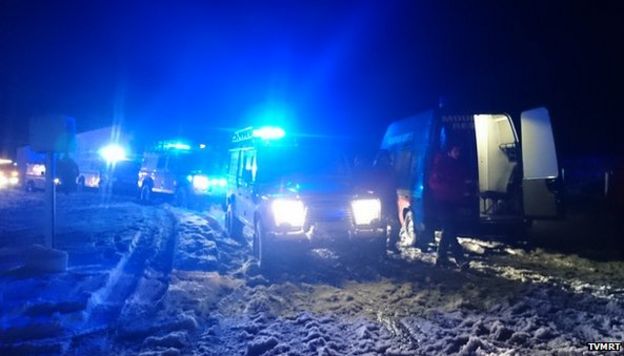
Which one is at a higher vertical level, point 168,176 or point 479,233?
point 168,176

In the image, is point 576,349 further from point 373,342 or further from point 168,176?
point 168,176

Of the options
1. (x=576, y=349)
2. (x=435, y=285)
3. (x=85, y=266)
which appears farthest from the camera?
(x=85, y=266)

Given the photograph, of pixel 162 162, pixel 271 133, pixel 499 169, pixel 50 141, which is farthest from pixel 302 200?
pixel 162 162

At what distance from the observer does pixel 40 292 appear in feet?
19.2

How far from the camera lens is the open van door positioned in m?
8.34

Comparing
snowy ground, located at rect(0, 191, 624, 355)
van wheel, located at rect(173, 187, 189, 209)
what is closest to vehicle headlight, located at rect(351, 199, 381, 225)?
snowy ground, located at rect(0, 191, 624, 355)

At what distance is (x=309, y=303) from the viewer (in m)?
6.31

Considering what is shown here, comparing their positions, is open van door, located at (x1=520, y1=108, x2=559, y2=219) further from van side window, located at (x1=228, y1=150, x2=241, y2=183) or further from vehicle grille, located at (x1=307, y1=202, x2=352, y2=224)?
van side window, located at (x1=228, y1=150, x2=241, y2=183)

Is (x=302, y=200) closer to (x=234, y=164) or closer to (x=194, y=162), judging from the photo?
(x=234, y=164)

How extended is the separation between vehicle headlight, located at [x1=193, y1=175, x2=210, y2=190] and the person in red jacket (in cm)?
1076

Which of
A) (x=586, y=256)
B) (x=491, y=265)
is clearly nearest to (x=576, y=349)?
(x=491, y=265)

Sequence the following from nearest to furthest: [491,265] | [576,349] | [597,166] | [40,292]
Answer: [576,349]
[40,292]
[491,265]
[597,166]

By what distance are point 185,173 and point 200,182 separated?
1.13 m

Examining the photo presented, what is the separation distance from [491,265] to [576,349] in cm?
396
